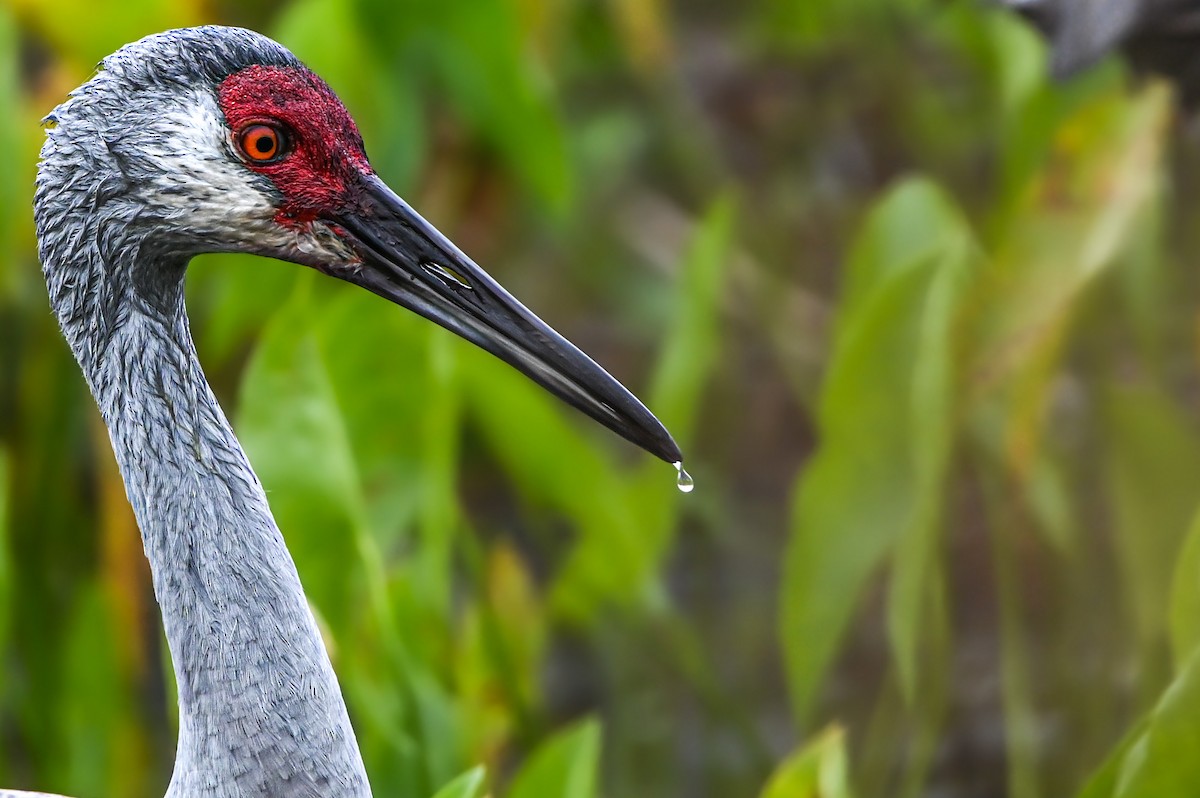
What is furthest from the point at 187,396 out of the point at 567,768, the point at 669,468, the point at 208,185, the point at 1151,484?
the point at 1151,484

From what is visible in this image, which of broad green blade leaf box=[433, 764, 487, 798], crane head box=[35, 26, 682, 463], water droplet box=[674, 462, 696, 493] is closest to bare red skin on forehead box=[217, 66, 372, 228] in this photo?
crane head box=[35, 26, 682, 463]

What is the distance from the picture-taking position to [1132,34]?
2.64m

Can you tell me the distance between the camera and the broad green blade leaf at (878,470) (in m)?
2.49

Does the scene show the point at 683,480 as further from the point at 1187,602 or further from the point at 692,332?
the point at 692,332

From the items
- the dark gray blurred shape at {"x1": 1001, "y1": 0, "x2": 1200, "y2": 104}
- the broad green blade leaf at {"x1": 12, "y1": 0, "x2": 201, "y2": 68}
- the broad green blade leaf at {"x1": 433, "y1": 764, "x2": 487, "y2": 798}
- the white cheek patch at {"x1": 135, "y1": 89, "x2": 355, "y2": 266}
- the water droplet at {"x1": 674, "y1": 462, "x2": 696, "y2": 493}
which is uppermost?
the broad green blade leaf at {"x1": 12, "y1": 0, "x2": 201, "y2": 68}

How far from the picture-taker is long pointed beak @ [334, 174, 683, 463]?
1.81 meters

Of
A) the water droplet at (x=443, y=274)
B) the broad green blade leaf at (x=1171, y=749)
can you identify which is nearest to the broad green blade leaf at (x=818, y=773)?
the broad green blade leaf at (x=1171, y=749)

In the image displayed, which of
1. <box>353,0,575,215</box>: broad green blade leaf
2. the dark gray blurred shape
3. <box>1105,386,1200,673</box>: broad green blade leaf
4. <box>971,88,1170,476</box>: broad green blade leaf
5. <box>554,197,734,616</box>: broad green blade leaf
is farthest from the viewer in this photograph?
<box>353,0,575,215</box>: broad green blade leaf

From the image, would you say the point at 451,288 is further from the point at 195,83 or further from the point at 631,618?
the point at 631,618

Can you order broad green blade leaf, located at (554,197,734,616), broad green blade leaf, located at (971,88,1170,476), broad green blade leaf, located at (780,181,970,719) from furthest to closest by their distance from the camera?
broad green blade leaf, located at (554,197,734,616) < broad green blade leaf, located at (971,88,1170,476) < broad green blade leaf, located at (780,181,970,719)

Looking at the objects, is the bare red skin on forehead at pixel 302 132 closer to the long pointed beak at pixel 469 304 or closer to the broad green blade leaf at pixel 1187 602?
the long pointed beak at pixel 469 304

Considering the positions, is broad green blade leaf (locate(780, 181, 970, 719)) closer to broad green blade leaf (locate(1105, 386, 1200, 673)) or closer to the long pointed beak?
broad green blade leaf (locate(1105, 386, 1200, 673))

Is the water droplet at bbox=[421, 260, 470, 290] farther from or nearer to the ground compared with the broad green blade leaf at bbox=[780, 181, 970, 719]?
farther from the ground

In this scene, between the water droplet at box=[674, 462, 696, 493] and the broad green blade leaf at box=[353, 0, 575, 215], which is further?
the broad green blade leaf at box=[353, 0, 575, 215]
